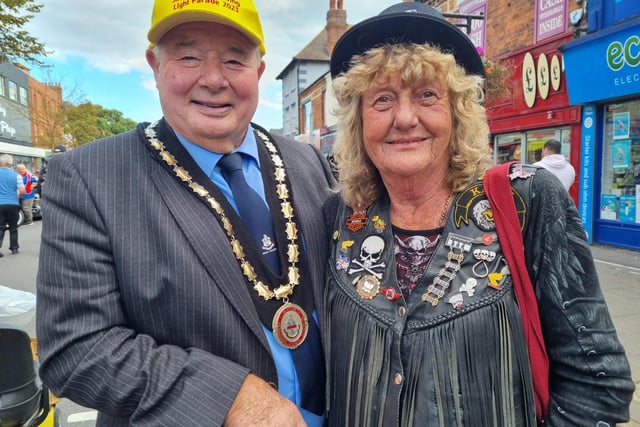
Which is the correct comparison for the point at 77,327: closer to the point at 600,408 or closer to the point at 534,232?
the point at 534,232

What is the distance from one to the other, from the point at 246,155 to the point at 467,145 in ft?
2.75

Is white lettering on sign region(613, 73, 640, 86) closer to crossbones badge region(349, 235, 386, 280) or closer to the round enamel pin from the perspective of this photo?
crossbones badge region(349, 235, 386, 280)

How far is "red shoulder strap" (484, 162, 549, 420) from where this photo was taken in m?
1.34

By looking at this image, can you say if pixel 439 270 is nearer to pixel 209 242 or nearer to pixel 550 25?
pixel 209 242

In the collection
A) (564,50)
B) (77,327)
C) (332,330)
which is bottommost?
(332,330)

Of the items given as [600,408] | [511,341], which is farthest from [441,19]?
[600,408]

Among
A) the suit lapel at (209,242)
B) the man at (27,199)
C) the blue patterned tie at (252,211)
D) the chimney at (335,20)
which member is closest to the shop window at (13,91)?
the chimney at (335,20)

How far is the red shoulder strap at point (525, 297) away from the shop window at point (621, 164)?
7.45m

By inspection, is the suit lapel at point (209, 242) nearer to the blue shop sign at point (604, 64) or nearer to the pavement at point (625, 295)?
the pavement at point (625, 295)

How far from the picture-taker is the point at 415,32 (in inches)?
60.7

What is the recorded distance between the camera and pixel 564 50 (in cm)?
826

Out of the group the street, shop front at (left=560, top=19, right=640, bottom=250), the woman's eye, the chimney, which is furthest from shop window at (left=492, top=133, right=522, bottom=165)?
the chimney

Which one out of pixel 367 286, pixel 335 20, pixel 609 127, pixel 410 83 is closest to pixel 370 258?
pixel 367 286

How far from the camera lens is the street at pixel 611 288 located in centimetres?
307
